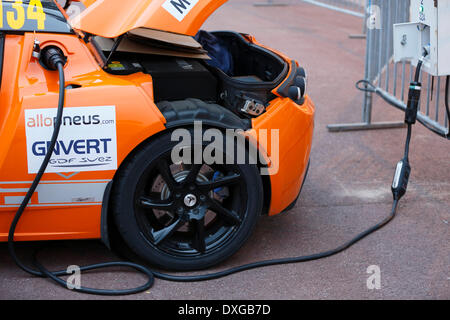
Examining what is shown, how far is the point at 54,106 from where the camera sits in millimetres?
3162

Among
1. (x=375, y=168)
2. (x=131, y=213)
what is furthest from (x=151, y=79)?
(x=375, y=168)

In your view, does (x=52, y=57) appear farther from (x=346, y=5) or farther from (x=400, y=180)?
(x=346, y=5)

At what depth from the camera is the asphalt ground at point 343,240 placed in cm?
340

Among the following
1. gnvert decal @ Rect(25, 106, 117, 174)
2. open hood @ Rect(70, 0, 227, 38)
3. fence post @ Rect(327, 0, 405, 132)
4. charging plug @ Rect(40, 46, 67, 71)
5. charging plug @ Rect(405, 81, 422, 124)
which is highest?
open hood @ Rect(70, 0, 227, 38)

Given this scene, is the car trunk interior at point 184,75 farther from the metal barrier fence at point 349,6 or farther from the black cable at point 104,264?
the metal barrier fence at point 349,6

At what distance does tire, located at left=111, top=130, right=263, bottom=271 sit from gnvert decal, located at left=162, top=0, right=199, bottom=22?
1.84 ft

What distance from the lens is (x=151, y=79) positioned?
132 inches

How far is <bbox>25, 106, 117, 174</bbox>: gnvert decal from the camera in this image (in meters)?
3.16

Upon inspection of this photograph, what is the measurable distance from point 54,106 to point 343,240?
183 centimetres

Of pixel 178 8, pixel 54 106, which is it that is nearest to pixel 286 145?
pixel 178 8

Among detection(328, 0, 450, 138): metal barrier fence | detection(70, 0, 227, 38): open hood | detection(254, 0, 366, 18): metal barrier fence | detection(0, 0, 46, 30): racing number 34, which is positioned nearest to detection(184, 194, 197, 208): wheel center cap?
detection(70, 0, 227, 38): open hood

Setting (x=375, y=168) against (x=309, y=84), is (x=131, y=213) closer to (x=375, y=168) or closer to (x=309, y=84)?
(x=375, y=168)

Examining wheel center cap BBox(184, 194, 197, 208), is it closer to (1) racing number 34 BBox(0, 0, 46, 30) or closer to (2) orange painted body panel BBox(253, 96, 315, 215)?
(2) orange painted body panel BBox(253, 96, 315, 215)
